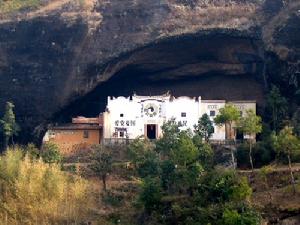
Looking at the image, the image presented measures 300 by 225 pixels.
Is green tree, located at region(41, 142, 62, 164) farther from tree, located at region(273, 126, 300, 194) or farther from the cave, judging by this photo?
tree, located at region(273, 126, 300, 194)

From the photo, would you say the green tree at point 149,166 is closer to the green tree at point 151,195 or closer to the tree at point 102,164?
the tree at point 102,164

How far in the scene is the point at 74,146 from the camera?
4525cm

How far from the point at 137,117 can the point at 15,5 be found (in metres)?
11.5

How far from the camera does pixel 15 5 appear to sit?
5053 centimetres

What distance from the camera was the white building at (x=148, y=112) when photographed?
44969 millimetres

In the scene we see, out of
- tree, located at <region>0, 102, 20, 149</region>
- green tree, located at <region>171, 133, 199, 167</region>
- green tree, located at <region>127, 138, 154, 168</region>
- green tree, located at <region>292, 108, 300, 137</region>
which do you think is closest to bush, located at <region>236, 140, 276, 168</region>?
green tree, located at <region>292, 108, 300, 137</region>

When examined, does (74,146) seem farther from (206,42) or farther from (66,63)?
(206,42)

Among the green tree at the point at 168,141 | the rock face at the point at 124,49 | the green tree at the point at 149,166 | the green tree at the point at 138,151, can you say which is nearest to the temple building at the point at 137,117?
the rock face at the point at 124,49

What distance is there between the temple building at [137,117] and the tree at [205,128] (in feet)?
7.72

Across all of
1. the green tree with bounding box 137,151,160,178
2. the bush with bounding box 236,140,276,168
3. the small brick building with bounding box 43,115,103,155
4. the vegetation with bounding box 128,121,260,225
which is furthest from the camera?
the small brick building with bounding box 43,115,103,155

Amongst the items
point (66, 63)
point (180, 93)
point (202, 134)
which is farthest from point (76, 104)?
point (202, 134)

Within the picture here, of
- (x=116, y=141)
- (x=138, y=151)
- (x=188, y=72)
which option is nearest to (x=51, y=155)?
(x=138, y=151)

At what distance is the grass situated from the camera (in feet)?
163

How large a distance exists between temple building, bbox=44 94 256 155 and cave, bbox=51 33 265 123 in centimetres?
201
